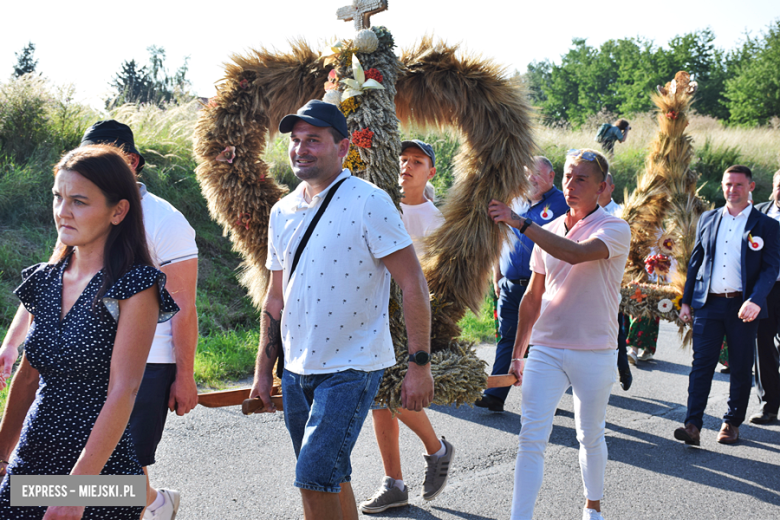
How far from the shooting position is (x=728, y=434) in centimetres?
489

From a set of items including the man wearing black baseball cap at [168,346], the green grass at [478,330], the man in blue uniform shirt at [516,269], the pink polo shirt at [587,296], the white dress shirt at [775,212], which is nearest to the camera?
the man wearing black baseball cap at [168,346]

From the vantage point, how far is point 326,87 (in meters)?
3.49

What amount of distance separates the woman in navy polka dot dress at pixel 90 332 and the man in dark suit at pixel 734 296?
417 centimetres

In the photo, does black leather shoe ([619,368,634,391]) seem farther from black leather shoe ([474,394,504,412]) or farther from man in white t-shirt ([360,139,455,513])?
man in white t-shirt ([360,139,455,513])

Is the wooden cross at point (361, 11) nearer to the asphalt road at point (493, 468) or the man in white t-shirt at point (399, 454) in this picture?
the man in white t-shirt at point (399, 454)

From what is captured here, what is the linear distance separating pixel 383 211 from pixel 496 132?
4.71 feet

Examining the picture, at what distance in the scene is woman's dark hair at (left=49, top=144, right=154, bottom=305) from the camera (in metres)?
2.07

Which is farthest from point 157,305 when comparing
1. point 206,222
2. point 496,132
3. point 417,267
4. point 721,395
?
point 206,222

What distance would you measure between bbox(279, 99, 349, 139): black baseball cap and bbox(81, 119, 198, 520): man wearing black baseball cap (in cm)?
68

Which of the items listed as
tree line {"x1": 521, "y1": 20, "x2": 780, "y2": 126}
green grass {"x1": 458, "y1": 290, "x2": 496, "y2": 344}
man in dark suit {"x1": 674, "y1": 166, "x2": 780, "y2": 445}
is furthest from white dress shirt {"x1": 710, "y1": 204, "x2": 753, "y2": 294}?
tree line {"x1": 521, "y1": 20, "x2": 780, "y2": 126}

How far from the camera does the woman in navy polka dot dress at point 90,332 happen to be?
194cm

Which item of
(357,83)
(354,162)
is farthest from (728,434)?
(357,83)

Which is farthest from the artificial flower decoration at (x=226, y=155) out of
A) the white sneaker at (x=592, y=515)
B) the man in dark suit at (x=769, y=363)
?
the man in dark suit at (x=769, y=363)

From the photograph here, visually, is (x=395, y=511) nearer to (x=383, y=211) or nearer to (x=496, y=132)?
(x=383, y=211)
